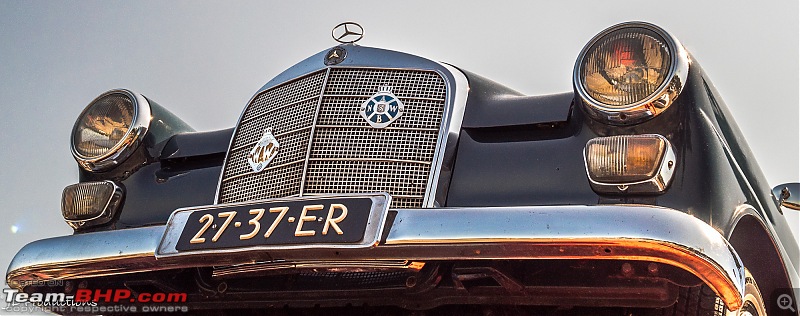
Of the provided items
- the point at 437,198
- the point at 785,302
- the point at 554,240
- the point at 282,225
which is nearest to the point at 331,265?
the point at 282,225

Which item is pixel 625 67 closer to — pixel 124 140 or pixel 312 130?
pixel 312 130

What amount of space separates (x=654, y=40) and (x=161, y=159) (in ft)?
6.05

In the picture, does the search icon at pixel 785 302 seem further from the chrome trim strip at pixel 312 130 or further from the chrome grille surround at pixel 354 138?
the chrome trim strip at pixel 312 130

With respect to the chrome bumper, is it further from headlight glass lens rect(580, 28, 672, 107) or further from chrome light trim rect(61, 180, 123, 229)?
chrome light trim rect(61, 180, 123, 229)

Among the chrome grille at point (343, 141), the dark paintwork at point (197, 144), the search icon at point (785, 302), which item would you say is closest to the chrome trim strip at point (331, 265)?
the chrome grille at point (343, 141)

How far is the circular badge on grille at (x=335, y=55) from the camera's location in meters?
3.30

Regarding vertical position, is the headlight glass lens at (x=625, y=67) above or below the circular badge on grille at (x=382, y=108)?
above

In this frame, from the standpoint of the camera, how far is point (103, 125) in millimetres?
3564

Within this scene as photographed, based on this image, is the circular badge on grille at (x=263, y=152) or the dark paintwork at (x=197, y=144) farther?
the dark paintwork at (x=197, y=144)

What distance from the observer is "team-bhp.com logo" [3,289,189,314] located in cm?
340

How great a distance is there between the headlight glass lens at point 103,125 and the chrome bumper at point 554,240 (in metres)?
0.96

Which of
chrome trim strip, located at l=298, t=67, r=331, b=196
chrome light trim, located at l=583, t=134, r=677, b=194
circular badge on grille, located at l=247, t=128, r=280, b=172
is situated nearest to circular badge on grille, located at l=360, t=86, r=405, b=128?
chrome trim strip, located at l=298, t=67, r=331, b=196

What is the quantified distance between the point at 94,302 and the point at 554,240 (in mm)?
1849

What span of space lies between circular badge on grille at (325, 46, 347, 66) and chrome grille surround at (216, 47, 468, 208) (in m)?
0.03
